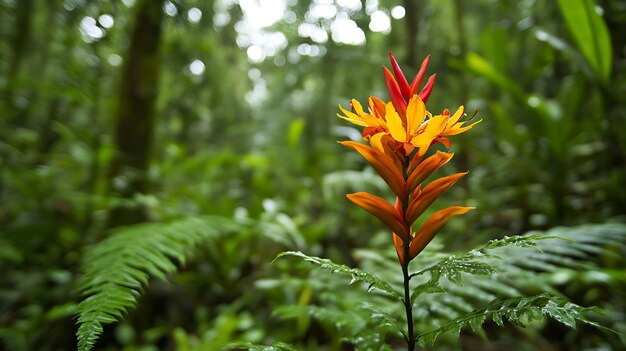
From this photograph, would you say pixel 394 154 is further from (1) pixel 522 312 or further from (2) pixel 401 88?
(1) pixel 522 312

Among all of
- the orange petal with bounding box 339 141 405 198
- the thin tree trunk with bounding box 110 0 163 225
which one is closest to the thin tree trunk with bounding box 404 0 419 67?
the thin tree trunk with bounding box 110 0 163 225

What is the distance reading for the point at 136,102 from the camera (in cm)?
210

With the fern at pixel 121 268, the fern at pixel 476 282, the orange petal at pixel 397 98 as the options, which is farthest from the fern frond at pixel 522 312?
the fern at pixel 121 268

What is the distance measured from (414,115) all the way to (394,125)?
44mm

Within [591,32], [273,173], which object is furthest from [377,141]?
[273,173]

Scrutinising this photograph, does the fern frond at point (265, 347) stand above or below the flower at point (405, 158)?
below

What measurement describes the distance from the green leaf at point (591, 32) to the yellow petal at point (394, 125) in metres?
1.49

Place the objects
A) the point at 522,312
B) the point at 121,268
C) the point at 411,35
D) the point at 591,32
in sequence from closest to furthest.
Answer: the point at 522,312 → the point at 121,268 → the point at 591,32 → the point at 411,35

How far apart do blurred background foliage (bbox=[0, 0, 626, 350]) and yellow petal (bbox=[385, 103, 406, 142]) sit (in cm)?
48

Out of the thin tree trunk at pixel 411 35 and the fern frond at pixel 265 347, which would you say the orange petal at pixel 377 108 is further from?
the thin tree trunk at pixel 411 35

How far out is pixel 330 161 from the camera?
12.8 ft

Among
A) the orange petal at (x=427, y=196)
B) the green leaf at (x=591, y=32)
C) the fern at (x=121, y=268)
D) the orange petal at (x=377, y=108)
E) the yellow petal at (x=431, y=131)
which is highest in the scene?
the green leaf at (x=591, y=32)

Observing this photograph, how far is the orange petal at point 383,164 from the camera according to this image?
0.59 meters

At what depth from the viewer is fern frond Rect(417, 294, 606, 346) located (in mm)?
515
